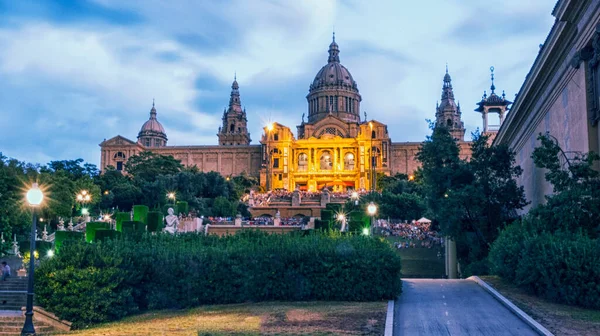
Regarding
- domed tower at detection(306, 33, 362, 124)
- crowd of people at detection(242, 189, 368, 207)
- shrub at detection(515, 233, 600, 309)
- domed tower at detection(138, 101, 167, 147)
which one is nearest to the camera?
shrub at detection(515, 233, 600, 309)

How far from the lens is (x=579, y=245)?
45.4 ft

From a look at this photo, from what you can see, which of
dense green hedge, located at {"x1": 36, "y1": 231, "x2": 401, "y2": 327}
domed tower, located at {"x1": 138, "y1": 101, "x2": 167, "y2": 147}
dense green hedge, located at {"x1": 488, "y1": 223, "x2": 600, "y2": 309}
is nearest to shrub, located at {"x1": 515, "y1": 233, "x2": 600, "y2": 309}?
dense green hedge, located at {"x1": 488, "y1": 223, "x2": 600, "y2": 309}

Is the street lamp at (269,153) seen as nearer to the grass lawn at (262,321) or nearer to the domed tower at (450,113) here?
the domed tower at (450,113)

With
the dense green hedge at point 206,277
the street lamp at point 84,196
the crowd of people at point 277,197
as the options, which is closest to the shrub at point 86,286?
the dense green hedge at point 206,277

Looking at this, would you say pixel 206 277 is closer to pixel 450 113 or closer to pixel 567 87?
pixel 567 87

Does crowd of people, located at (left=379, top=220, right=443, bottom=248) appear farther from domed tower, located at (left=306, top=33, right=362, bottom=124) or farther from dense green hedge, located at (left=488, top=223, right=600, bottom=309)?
domed tower, located at (left=306, top=33, right=362, bottom=124)

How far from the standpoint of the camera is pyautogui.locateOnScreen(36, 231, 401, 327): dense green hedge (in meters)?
16.0

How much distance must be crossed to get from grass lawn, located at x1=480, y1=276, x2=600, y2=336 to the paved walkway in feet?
1.38

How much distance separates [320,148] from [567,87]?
80.4 m

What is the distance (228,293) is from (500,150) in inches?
615

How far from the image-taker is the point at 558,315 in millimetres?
13148

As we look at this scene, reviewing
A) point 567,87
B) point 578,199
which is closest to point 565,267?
point 578,199

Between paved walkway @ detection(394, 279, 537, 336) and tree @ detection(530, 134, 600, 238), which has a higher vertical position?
tree @ detection(530, 134, 600, 238)

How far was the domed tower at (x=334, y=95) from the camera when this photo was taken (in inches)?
4395
